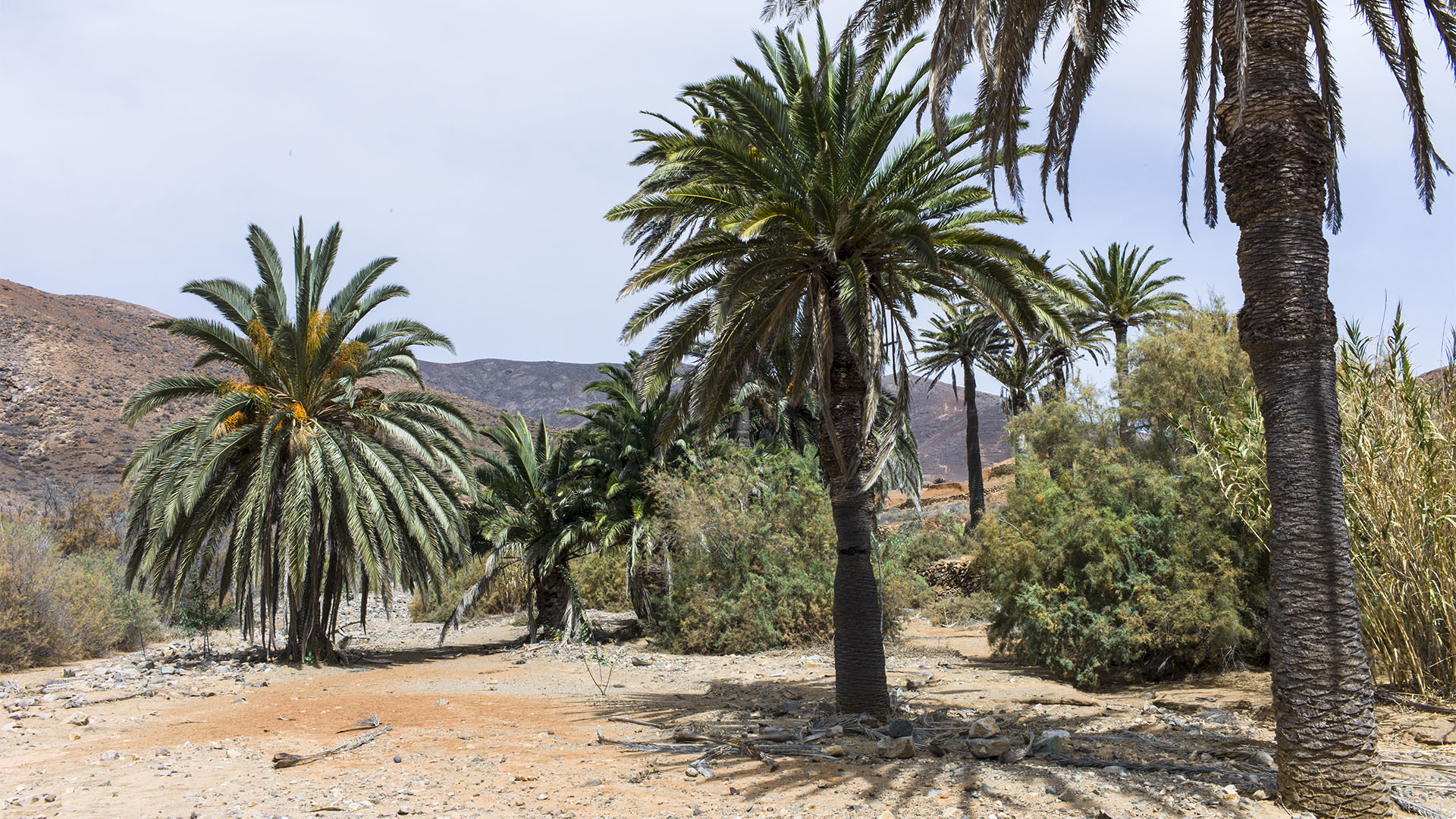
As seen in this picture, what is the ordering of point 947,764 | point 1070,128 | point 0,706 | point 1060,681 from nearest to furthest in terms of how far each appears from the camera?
point 947,764 → point 1070,128 → point 0,706 → point 1060,681

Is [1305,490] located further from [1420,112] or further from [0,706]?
[0,706]

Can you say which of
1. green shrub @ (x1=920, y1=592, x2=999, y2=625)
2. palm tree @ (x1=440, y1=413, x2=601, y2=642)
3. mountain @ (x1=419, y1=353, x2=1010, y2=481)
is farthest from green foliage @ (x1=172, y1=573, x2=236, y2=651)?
mountain @ (x1=419, y1=353, x2=1010, y2=481)

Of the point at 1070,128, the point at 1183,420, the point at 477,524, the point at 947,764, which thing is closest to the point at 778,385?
the point at 477,524

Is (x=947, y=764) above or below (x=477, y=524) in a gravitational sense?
below

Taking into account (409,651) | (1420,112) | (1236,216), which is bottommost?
(409,651)

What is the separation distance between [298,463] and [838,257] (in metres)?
12.2

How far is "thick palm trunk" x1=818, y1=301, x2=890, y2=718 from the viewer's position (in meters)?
10.6

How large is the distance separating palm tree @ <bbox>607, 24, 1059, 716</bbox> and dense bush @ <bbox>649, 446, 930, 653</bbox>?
28.2 feet

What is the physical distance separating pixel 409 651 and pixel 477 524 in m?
3.89

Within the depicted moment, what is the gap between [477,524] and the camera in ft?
77.3

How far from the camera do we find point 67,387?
47219 millimetres

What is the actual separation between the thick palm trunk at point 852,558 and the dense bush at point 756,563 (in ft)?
27.4

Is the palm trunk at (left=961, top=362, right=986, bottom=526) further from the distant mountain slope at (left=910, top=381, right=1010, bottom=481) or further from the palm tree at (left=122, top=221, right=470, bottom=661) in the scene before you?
the distant mountain slope at (left=910, top=381, right=1010, bottom=481)

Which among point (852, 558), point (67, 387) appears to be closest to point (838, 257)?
point (852, 558)
